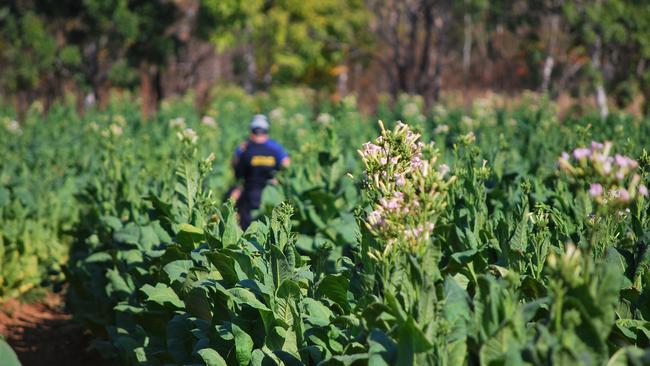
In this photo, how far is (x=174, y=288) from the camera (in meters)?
5.42

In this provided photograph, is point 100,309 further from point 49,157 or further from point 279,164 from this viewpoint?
point 49,157

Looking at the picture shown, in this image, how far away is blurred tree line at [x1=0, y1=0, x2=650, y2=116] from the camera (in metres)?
26.2

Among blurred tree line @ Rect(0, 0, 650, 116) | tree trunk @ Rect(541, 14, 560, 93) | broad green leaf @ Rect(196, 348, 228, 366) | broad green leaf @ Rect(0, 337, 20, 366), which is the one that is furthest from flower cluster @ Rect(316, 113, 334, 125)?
tree trunk @ Rect(541, 14, 560, 93)

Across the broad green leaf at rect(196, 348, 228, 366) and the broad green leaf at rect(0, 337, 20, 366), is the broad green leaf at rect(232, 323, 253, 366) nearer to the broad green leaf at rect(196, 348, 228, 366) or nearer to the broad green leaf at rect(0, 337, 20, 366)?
the broad green leaf at rect(196, 348, 228, 366)

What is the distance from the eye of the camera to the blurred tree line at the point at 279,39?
26219 millimetres

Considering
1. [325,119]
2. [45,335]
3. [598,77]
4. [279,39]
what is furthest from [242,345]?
[279,39]

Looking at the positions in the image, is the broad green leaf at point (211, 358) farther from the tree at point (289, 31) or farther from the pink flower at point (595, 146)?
the tree at point (289, 31)

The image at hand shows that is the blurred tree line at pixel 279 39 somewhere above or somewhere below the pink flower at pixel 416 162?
above

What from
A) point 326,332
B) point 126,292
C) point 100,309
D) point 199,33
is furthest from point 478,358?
point 199,33

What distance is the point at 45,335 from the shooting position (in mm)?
8109

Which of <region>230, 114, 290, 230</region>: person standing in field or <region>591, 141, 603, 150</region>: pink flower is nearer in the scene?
<region>591, 141, 603, 150</region>: pink flower

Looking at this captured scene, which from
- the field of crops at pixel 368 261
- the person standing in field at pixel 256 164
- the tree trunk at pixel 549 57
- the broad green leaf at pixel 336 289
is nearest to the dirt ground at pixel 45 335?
the field of crops at pixel 368 261

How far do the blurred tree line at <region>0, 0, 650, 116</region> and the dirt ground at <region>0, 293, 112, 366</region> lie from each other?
1790 centimetres

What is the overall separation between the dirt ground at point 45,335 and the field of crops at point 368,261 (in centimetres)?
26
